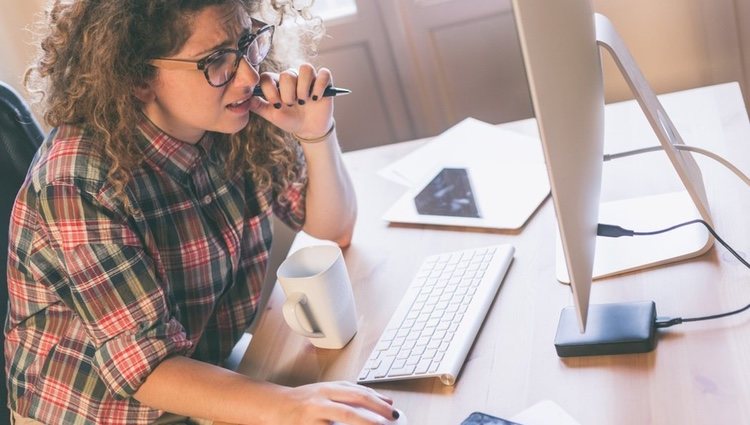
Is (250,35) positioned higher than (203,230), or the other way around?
(250,35)

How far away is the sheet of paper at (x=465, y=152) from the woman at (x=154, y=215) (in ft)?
0.66

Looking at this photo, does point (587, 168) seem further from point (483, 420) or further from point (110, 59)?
point (110, 59)

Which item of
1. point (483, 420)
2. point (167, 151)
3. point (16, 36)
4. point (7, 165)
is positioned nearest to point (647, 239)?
point (483, 420)

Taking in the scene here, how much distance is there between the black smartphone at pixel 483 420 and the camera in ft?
3.08

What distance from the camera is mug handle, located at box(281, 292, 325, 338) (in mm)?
1151

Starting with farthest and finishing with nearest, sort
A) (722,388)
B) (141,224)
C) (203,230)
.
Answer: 1. (203,230)
2. (141,224)
3. (722,388)

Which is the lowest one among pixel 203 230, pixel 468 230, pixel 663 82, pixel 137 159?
pixel 663 82

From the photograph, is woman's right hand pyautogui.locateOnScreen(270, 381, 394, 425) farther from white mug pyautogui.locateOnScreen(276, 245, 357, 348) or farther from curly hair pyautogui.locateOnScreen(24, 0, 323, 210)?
curly hair pyautogui.locateOnScreen(24, 0, 323, 210)

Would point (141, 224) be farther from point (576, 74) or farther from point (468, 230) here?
point (576, 74)

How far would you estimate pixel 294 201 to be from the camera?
59.3 inches

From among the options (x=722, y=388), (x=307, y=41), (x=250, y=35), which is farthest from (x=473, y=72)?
(x=722, y=388)

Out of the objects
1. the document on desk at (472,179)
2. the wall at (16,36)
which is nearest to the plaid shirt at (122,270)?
the document on desk at (472,179)

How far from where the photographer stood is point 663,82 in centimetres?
201

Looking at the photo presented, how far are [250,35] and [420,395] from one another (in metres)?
0.57
